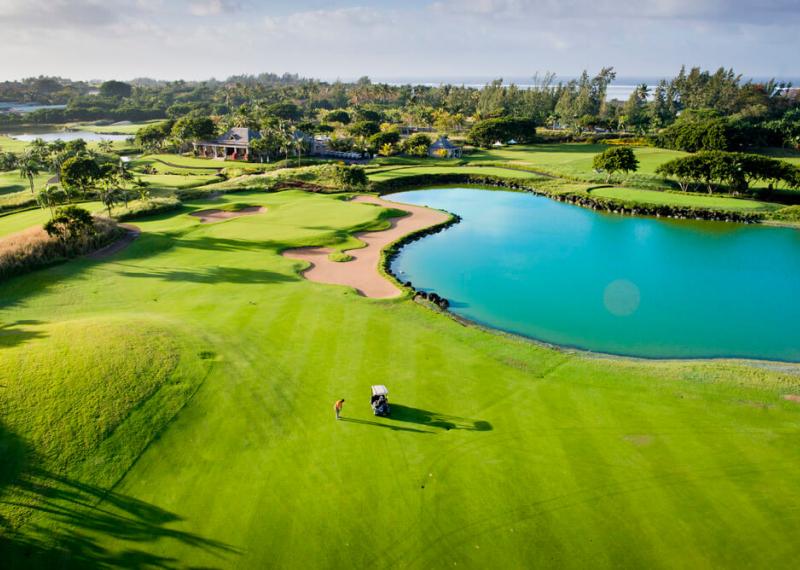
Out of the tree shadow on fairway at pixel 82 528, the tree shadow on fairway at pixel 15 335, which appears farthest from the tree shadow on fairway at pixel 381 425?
the tree shadow on fairway at pixel 15 335

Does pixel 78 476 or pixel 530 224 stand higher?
pixel 530 224

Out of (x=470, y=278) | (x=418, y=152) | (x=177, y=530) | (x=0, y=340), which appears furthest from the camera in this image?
(x=418, y=152)

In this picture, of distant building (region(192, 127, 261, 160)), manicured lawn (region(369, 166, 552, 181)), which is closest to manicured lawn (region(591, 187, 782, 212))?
manicured lawn (region(369, 166, 552, 181))

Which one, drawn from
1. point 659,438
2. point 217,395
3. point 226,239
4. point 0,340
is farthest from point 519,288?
point 0,340

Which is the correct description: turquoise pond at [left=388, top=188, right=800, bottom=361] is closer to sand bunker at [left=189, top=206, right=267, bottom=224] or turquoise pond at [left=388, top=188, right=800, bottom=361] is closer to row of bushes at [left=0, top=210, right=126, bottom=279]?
sand bunker at [left=189, top=206, right=267, bottom=224]

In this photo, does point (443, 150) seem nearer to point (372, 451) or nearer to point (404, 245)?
point (404, 245)

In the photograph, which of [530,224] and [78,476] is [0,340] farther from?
[530,224]

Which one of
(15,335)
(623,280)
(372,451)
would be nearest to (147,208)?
(15,335)
